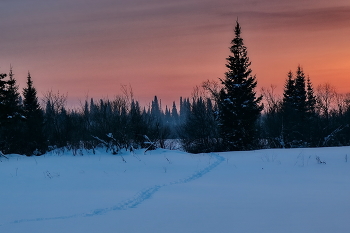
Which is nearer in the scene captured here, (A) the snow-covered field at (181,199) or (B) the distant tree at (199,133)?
(A) the snow-covered field at (181,199)

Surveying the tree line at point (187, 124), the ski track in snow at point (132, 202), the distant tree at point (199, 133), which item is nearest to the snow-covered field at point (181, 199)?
the ski track in snow at point (132, 202)

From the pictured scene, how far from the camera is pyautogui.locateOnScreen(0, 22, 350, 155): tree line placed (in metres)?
23.8

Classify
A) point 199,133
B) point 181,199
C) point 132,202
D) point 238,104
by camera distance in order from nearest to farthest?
1. point 132,202
2. point 181,199
3. point 238,104
4. point 199,133

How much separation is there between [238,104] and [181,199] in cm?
2270

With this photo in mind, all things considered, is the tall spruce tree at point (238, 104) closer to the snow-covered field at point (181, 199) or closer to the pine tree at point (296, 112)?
the pine tree at point (296, 112)

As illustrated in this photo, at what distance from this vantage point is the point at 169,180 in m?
8.88

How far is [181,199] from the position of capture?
6.24 metres

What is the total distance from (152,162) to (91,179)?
13.1 feet

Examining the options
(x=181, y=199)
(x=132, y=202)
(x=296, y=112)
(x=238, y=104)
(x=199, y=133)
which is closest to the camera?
(x=132, y=202)

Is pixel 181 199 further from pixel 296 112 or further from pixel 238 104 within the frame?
pixel 296 112

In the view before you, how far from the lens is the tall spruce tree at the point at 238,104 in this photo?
2773 cm

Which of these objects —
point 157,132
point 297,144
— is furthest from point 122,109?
point 297,144

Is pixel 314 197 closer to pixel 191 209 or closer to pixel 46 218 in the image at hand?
pixel 191 209

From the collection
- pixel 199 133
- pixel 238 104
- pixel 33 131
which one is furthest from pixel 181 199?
pixel 33 131
